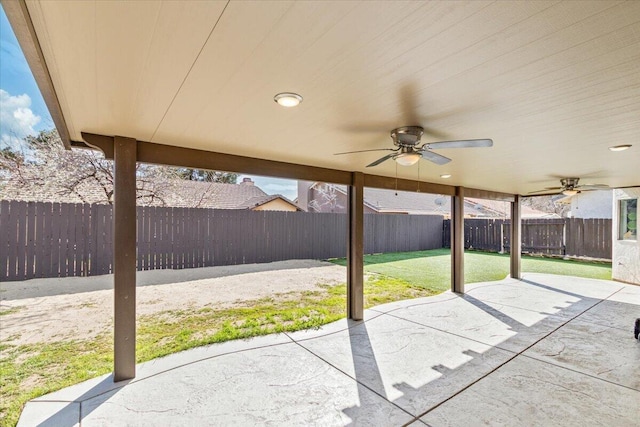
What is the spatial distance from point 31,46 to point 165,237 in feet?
23.4

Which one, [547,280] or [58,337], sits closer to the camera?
[58,337]

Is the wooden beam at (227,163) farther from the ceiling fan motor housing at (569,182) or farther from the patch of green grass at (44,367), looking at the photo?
the ceiling fan motor housing at (569,182)

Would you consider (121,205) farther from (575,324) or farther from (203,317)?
(575,324)

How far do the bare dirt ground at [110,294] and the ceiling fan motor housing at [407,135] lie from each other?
158 inches

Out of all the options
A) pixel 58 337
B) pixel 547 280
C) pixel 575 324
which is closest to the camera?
pixel 58 337

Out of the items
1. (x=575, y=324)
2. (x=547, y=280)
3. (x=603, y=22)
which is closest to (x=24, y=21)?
(x=603, y=22)

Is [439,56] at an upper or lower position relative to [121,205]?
upper

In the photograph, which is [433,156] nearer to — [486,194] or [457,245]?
[457,245]

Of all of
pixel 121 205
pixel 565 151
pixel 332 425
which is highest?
pixel 565 151

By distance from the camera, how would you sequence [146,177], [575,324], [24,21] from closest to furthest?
[24,21]
[575,324]
[146,177]

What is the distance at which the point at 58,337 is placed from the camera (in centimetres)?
380

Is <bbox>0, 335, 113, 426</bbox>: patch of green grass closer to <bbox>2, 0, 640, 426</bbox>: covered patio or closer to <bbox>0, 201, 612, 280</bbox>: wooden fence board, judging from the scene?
<bbox>2, 0, 640, 426</bbox>: covered patio

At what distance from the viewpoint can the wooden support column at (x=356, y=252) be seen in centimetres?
452

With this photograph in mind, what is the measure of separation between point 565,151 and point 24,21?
4288 mm
